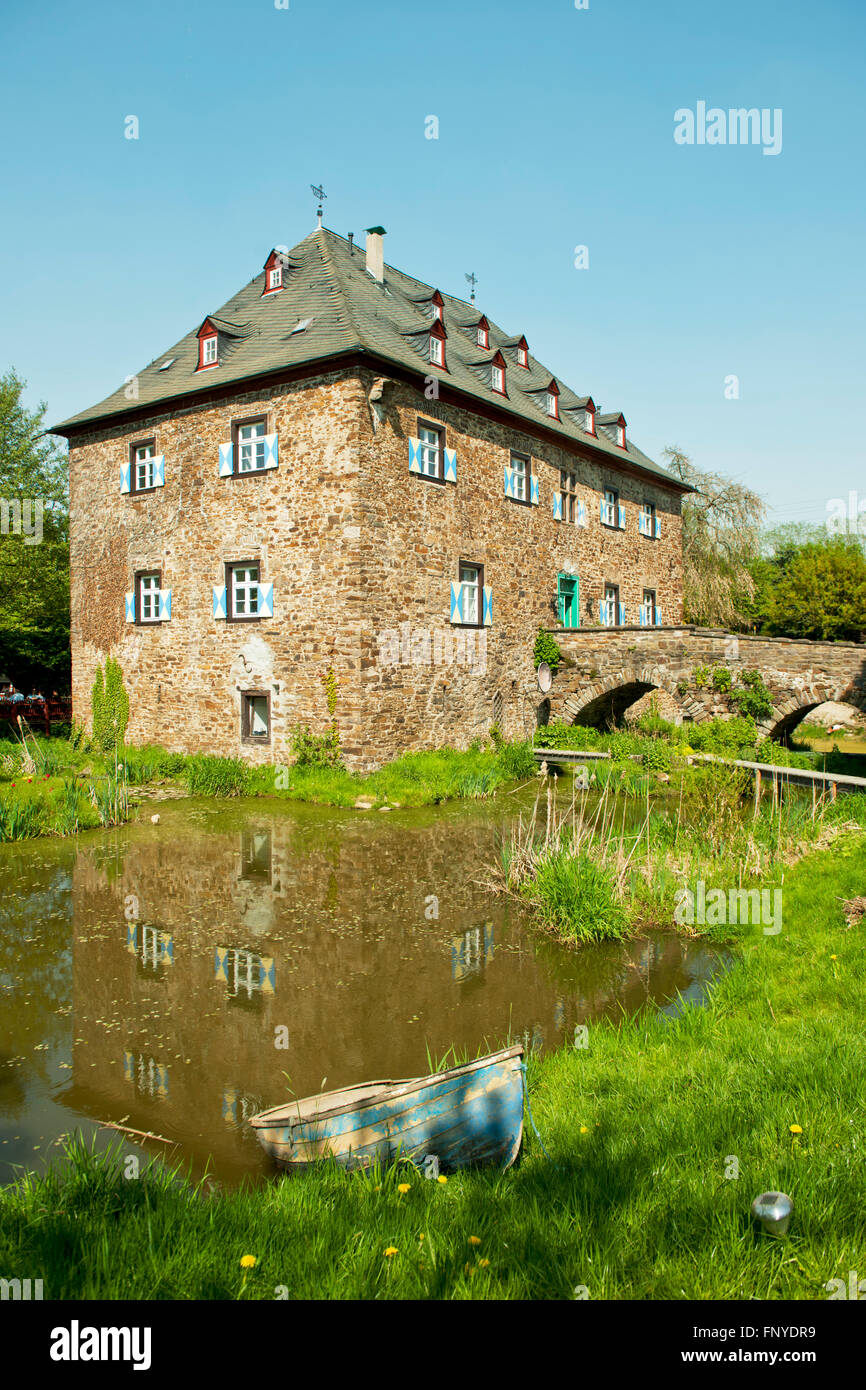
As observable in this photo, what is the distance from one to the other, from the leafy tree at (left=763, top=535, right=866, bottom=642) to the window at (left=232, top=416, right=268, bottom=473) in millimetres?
22369

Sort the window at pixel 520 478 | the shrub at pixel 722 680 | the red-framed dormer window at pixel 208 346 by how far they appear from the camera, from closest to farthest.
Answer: the shrub at pixel 722 680, the red-framed dormer window at pixel 208 346, the window at pixel 520 478

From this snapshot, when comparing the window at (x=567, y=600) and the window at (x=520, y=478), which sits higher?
the window at (x=520, y=478)

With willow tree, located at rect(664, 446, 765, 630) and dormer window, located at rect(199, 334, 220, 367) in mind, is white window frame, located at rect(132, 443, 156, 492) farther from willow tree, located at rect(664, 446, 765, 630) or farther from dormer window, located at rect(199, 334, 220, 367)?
willow tree, located at rect(664, 446, 765, 630)

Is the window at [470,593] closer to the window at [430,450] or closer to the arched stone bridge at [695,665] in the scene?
the window at [430,450]

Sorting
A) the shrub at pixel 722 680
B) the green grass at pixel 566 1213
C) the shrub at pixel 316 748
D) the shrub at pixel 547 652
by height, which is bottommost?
the green grass at pixel 566 1213

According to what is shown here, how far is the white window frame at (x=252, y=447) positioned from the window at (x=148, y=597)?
3387mm

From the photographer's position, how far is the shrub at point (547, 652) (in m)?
19.5

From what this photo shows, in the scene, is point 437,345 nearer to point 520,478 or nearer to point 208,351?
point 520,478

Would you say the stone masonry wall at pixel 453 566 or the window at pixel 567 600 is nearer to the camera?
the stone masonry wall at pixel 453 566

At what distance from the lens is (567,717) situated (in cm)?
1927

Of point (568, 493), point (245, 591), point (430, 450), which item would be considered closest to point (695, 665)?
point (568, 493)

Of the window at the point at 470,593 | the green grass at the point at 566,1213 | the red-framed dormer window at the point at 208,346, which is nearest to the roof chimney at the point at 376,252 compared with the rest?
the red-framed dormer window at the point at 208,346

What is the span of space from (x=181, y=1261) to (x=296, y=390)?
14687 mm

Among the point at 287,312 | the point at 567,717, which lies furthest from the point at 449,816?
the point at 287,312
